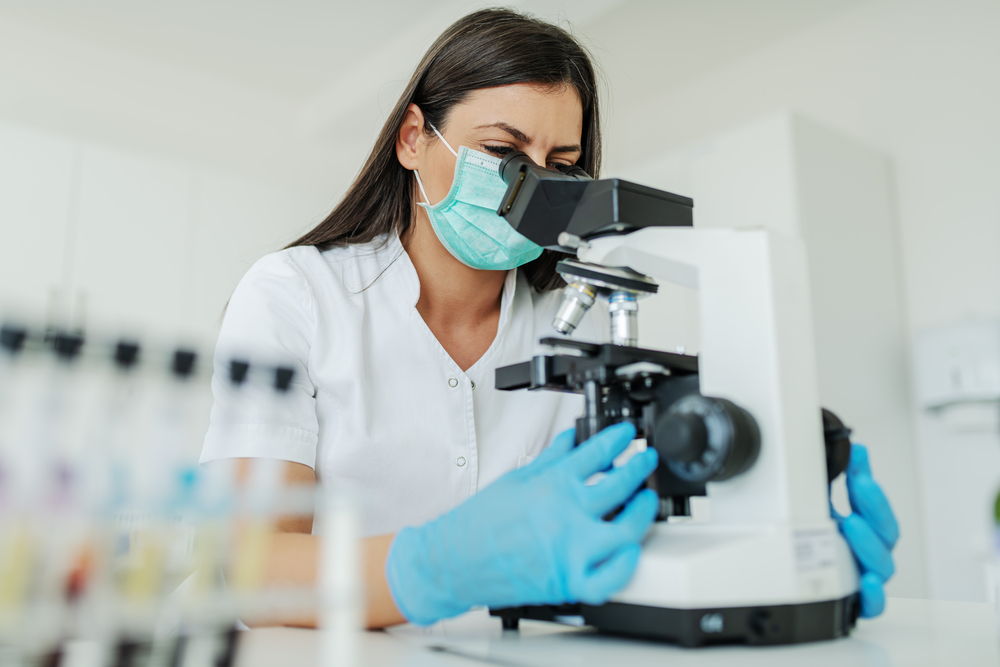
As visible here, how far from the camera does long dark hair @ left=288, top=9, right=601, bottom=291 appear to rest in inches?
48.8

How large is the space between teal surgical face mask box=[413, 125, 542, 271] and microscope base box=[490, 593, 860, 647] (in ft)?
2.25

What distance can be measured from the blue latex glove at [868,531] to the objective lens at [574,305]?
0.32 meters

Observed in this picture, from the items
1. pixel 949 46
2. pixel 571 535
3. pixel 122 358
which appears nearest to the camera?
pixel 122 358

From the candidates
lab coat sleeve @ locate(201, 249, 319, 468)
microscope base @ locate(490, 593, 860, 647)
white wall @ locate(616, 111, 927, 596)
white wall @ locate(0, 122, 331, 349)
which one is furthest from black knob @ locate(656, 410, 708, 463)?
white wall @ locate(0, 122, 331, 349)

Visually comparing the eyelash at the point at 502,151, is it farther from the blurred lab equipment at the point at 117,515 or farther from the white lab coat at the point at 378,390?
the blurred lab equipment at the point at 117,515

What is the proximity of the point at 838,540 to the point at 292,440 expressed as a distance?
25.7 inches

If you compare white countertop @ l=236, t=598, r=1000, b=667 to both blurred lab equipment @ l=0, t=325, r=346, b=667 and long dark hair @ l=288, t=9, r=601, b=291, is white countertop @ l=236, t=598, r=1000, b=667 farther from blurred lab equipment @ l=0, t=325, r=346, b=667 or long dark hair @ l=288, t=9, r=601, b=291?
long dark hair @ l=288, t=9, r=601, b=291

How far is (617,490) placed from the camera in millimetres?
657

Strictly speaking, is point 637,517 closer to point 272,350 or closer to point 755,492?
point 755,492

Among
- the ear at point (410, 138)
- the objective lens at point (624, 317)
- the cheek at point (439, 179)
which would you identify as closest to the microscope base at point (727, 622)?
the objective lens at point (624, 317)

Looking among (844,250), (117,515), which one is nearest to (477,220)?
(117,515)

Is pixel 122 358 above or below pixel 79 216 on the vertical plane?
below

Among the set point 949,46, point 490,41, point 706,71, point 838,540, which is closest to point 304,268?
point 490,41

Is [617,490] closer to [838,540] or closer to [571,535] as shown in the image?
[571,535]
